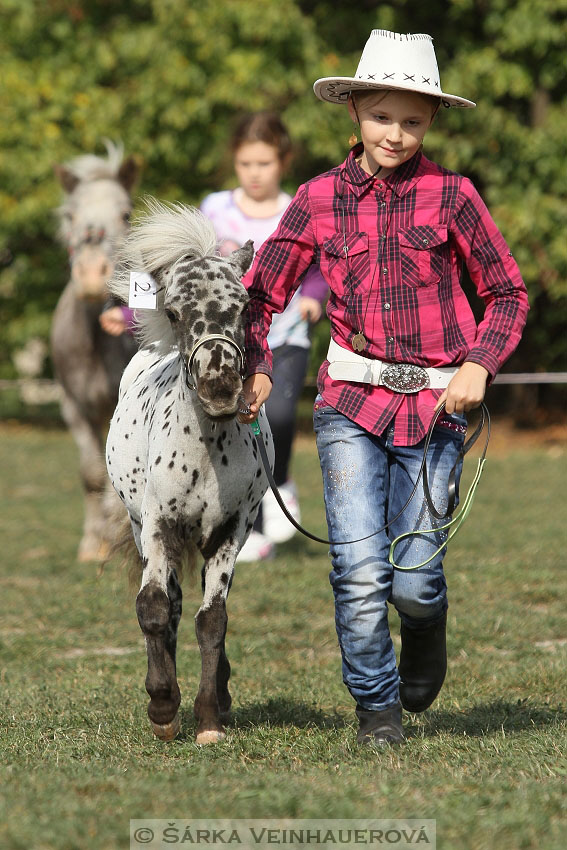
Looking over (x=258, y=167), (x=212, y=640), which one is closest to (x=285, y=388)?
(x=258, y=167)

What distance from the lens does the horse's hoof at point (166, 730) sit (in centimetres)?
421

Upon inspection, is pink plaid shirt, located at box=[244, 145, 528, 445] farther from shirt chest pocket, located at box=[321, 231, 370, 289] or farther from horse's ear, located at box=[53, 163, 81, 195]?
horse's ear, located at box=[53, 163, 81, 195]

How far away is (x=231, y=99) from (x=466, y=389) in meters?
12.9

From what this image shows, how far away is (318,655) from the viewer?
20.2 feet

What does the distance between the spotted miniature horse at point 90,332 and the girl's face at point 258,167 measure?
1254mm

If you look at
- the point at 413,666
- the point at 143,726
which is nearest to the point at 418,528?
the point at 413,666

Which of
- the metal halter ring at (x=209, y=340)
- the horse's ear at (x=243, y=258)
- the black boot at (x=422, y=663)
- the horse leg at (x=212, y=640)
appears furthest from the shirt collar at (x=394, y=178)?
the black boot at (x=422, y=663)

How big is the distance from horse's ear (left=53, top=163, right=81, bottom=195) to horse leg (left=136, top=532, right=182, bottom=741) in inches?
197

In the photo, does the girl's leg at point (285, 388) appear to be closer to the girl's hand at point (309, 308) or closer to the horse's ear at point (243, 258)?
the girl's hand at point (309, 308)

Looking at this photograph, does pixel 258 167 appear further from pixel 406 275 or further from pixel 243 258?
pixel 406 275

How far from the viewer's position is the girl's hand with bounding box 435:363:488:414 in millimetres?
3959

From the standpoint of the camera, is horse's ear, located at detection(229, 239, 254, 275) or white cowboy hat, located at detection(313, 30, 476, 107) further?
horse's ear, located at detection(229, 239, 254, 275)

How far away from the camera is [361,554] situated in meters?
4.21

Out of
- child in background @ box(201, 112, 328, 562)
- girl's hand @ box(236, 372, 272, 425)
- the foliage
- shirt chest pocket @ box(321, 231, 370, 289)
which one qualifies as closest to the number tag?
girl's hand @ box(236, 372, 272, 425)
